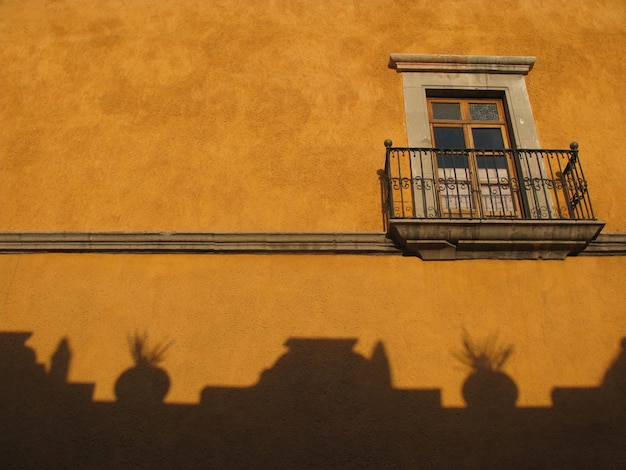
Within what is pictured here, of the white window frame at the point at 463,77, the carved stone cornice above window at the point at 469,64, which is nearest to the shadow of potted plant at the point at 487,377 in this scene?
the white window frame at the point at 463,77

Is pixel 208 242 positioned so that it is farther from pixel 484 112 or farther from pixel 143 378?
pixel 484 112

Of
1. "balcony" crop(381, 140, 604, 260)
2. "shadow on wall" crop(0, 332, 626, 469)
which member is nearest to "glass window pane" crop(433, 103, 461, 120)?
"balcony" crop(381, 140, 604, 260)

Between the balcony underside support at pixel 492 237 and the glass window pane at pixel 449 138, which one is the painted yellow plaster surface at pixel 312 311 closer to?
the balcony underside support at pixel 492 237

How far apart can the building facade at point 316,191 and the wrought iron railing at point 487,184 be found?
0.03 meters

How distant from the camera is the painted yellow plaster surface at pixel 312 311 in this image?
549 cm

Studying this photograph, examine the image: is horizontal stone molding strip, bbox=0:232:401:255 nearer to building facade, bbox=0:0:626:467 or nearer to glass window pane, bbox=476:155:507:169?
building facade, bbox=0:0:626:467

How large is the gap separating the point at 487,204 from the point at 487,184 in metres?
0.22

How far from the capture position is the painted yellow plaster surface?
5.49m

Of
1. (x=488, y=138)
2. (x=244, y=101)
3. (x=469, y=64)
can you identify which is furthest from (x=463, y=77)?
(x=244, y=101)

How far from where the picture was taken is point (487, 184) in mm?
6746

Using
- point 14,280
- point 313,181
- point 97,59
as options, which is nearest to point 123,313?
point 14,280

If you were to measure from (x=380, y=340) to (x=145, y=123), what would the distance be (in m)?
3.85

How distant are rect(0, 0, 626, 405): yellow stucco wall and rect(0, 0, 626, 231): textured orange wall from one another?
0.02 metres

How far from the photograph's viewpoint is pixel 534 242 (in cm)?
598
